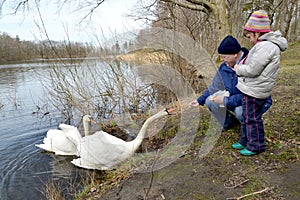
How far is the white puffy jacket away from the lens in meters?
2.59

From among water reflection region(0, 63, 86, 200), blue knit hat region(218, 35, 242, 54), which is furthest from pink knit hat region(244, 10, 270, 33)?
water reflection region(0, 63, 86, 200)

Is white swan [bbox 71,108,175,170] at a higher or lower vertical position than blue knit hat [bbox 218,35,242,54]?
lower

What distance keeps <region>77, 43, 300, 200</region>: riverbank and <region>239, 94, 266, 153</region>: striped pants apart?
169 millimetres

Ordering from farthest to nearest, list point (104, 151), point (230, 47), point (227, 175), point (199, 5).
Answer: point (199, 5) < point (104, 151) < point (230, 47) < point (227, 175)

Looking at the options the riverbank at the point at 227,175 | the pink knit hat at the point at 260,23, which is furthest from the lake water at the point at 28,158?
the pink knit hat at the point at 260,23

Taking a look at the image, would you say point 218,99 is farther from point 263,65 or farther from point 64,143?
point 64,143

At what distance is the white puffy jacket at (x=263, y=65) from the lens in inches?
102

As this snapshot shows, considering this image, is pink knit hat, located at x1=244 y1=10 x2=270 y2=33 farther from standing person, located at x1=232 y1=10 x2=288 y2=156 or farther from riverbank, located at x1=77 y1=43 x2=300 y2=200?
riverbank, located at x1=77 y1=43 x2=300 y2=200

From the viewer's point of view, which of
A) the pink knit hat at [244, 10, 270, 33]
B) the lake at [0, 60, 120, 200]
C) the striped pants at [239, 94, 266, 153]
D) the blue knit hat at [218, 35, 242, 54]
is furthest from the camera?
the lake at [0, 60, 120, 200]

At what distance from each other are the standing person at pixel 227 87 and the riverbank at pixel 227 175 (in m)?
0.37

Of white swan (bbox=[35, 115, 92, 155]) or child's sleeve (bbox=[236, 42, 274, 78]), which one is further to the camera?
white swan (bbox=[35, 115, 92, 155])

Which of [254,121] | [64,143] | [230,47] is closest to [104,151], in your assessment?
[64,143]

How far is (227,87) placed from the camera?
3504 mm

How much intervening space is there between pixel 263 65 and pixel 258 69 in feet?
0.21
